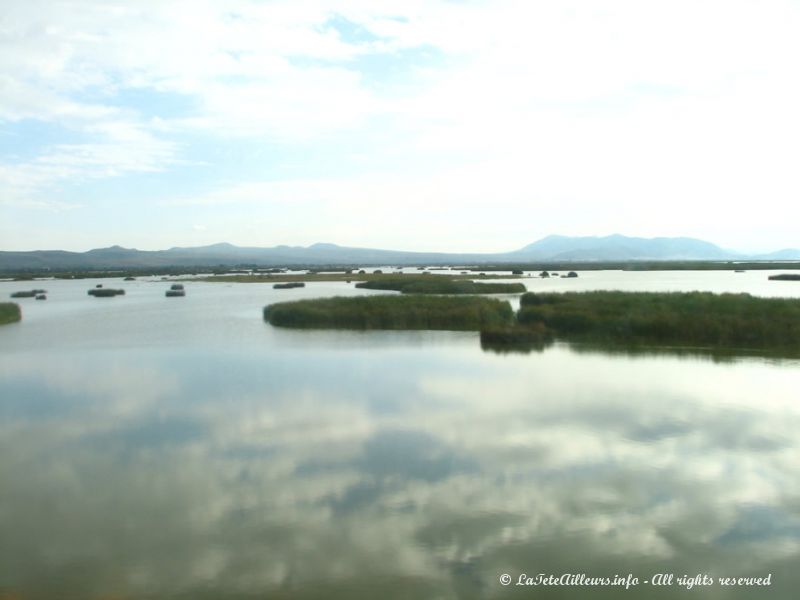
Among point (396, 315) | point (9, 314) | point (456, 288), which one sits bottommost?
point (396, 315)

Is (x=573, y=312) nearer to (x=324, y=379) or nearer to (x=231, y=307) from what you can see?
(x=324, y=379)

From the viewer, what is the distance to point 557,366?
21.3 meters

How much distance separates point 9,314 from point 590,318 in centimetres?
2936

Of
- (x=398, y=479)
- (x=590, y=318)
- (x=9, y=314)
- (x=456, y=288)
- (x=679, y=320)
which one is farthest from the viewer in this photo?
(x=456, y=288)

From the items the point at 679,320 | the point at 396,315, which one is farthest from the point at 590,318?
the point at 396,315

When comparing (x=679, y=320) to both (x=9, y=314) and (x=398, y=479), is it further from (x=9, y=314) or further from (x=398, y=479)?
(x=9, y=314)

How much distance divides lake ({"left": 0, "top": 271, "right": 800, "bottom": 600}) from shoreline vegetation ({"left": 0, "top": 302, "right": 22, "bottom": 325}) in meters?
16.1

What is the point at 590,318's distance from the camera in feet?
92.7

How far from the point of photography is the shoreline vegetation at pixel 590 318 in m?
25.1

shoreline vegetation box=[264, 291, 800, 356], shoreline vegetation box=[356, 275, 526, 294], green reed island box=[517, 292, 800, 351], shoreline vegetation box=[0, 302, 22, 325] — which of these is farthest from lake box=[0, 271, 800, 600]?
shoreline vegetation box=[356, 275, 526, 294]

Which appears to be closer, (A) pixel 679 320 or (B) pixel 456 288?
(A) pixel 679 320

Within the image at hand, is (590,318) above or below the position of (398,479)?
above

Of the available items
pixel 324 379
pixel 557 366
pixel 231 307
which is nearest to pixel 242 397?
pixel 324 379

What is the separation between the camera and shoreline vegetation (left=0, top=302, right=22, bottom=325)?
3566 cm
